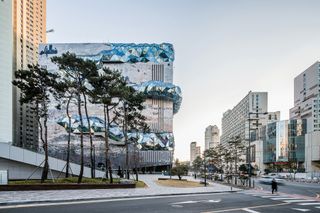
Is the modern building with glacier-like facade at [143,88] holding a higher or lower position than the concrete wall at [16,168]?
higher

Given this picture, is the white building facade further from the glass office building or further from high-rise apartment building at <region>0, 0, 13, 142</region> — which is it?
high-rise apartment building at <region>0, 0, 13, 142</region>

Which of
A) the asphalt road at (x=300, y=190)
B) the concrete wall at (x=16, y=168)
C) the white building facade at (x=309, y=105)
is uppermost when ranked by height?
the white building facade at (x=309, y=105)

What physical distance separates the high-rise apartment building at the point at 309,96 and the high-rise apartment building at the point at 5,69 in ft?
341

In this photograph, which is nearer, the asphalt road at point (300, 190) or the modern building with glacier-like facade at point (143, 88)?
the asphalt road at point (300, 190)

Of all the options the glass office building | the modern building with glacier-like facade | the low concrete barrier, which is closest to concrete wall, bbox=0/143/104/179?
the low concrete barrier

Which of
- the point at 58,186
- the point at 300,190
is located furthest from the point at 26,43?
the point at 300,190

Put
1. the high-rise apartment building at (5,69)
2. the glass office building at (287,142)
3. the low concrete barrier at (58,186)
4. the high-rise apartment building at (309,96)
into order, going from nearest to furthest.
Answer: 1. the low concrete barrier at (58,186)
2. the high-rise apartment building at (5,69)
3. the glass office building at (287,142)
4. the high-rise apartment building at (309,96)

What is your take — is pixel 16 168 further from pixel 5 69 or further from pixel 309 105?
pixel 309 105

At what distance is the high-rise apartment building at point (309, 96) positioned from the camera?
421ft

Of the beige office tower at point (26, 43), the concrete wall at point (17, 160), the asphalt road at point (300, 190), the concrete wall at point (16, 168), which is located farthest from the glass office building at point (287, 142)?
the beige office tower at point (26, 43)

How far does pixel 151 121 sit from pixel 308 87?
84000mm

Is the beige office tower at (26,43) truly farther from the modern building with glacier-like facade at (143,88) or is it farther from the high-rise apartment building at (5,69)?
the high-rise apartment building at (5,69)

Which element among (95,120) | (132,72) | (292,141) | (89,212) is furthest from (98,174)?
(292,141)

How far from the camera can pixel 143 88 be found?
112 m
